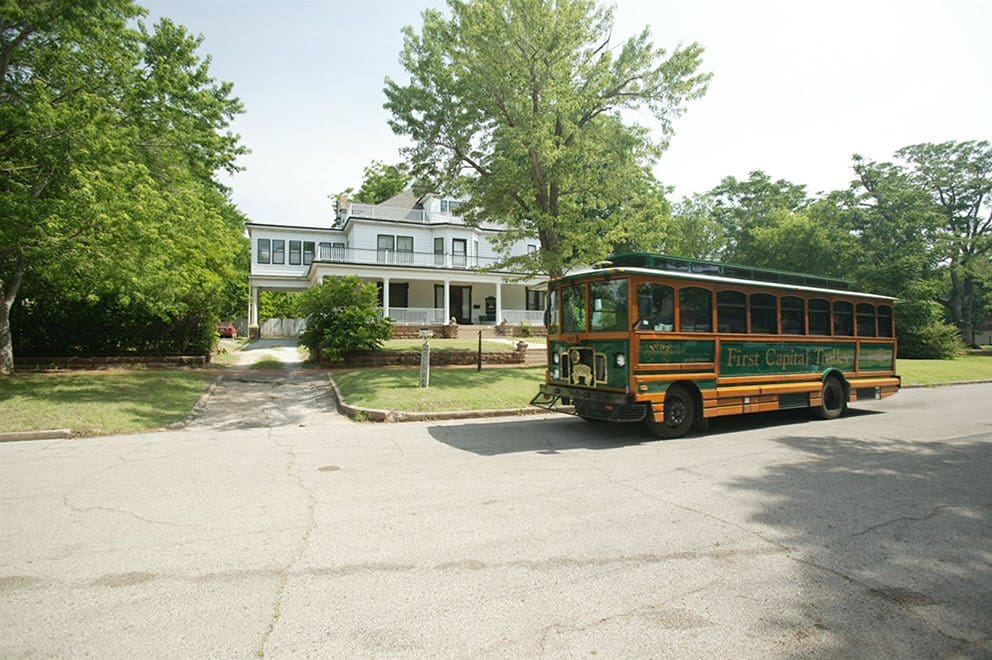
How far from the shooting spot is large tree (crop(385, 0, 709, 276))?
1608 centimetres

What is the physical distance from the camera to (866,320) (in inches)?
483

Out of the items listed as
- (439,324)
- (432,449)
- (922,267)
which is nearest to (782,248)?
(922,267)

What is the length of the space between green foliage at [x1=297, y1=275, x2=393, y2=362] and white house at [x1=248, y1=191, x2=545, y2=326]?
44.7ft

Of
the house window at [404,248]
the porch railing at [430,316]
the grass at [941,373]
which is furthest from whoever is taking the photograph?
the house window at [404,248]

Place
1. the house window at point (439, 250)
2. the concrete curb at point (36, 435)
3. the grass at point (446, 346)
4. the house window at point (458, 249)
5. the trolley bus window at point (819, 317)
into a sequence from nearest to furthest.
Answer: the concrete curb at point (36, 435) < the trolley bus window at point (819, 317) < the grass at point (446, 346) < the house window at point (439, 250) < the house window at point (458, 249)

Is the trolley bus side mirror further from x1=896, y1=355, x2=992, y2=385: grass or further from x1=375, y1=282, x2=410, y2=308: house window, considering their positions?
x1=375, y1=282, x2=410, y2=308: house window

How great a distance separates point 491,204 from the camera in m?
18.7

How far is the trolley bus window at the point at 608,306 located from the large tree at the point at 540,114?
7713 millimetres

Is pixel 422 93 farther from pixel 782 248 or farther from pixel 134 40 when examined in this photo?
pixel 782 248

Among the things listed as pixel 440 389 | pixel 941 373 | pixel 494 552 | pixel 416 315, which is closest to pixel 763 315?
pixel 440 389

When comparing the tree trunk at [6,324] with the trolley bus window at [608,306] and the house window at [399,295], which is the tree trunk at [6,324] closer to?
the trolley bus window at [608,306]

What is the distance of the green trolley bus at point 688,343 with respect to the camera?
28.1ft

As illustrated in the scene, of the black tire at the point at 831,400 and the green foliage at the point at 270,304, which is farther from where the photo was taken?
the green foliage at the point at 270,304

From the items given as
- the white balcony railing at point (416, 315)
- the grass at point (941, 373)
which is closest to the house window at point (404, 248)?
the white balcony railing at point (416, 315)
